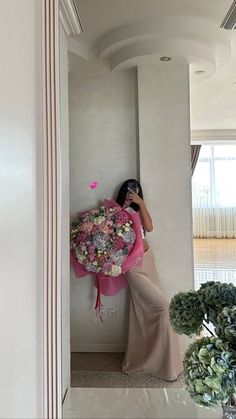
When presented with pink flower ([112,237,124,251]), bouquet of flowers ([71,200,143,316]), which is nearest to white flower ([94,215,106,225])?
bouquet of flowers ([71,200,143,316])

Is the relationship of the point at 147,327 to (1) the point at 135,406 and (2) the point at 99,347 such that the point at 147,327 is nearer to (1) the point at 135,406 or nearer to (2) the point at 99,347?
(2) the point at 99,347

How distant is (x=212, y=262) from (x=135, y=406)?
41.0 inches

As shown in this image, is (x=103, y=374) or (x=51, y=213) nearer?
Answer: (x=51, y=213)

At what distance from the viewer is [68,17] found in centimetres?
155

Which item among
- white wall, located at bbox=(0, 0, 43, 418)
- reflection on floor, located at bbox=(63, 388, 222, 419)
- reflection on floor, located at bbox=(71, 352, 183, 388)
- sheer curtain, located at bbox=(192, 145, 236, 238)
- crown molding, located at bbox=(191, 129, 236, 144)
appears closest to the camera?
white wall, located at bbox=(0, 0, 43, 418)

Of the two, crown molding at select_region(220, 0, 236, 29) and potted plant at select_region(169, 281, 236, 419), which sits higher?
crown molding at select_region(220, 0, 236, 29)

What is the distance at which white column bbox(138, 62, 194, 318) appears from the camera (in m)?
2.01

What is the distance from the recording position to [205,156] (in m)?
2.75

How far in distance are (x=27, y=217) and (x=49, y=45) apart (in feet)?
1.81

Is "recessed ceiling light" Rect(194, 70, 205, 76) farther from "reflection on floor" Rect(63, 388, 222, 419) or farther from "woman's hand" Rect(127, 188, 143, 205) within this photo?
"reflection on floor" Rect(63, 388, 222, 419)

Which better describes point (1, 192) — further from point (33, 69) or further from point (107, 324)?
point (107, 324)

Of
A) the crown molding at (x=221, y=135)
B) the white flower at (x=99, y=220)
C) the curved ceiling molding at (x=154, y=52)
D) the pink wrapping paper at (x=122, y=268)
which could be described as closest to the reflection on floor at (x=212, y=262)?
the pink wrapping paper at (x=122, y=268)

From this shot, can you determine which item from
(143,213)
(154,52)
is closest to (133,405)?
(143,213)

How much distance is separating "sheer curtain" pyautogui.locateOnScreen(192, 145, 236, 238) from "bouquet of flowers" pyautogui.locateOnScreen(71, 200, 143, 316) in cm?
53
